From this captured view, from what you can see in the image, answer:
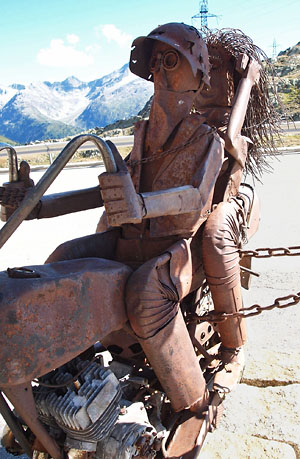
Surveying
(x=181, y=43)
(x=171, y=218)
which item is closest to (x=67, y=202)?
(x=171, y=218)

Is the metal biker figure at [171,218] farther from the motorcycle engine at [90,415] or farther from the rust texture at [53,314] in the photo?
the motorcycle engine at [90,415]

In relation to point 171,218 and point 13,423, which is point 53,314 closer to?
point 13,423

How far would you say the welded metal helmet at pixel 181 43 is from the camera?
8.21 ft

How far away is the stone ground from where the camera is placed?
2.86 meters

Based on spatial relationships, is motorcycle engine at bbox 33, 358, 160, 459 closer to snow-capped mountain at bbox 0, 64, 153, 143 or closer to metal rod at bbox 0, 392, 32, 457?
metal rod at bbox 0, 392, 32, 457

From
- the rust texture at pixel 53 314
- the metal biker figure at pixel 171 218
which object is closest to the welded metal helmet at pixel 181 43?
the metal biker figure at pixel 171 218

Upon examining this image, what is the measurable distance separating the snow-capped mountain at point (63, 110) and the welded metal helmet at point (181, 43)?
119650 mm

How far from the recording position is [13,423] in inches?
83.2

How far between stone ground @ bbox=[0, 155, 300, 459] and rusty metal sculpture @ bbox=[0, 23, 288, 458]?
11.6 inches

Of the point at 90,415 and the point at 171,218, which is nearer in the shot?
the point at 90,415

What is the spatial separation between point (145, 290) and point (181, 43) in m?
1.36

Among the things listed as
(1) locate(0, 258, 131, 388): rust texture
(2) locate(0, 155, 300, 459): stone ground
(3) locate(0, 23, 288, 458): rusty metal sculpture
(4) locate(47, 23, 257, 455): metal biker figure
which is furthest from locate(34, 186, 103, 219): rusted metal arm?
(2) locate(0, 155, 300, 459): stone ground

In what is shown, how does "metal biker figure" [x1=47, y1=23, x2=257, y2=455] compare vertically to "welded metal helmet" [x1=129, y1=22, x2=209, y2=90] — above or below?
below

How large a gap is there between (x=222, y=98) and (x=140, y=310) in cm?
200
